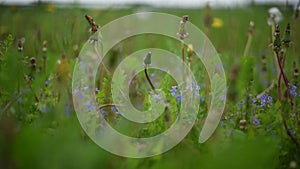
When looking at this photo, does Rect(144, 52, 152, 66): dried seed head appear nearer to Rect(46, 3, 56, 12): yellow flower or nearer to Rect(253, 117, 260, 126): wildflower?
Rect(253, 117, 260, 126): wildflower

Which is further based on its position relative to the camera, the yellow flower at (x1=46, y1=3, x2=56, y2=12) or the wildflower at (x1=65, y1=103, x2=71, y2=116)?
the yellow flower at (x1=46, y1=3, x2=56, y2=12)

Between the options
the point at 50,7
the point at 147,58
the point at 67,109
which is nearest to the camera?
the point at 147,58

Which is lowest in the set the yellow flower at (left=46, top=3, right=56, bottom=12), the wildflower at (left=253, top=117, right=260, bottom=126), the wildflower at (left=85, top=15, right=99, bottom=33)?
the wildflower at (left=253, top=117, right=260, bottom=126)

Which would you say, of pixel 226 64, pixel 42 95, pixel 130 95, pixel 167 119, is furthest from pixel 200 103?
pixel 226 64

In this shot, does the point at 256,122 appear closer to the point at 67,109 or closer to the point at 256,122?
the point at 256,122

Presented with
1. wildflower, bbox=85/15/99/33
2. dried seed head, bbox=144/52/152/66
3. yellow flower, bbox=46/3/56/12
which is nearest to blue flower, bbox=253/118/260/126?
dried seed head, bbox=144/52/152/66

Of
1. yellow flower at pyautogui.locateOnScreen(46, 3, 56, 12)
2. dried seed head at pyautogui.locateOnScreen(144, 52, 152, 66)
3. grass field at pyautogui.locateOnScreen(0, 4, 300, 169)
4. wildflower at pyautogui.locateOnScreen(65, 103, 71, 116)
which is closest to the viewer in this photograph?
grass field at pyautogui.locateOnScreen(0, 4, 300, 169)

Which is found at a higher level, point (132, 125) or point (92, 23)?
point (92, 23)

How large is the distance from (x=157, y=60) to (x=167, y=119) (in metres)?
1.00

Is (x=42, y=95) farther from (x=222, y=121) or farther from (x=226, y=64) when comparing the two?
(x=226, y=64)

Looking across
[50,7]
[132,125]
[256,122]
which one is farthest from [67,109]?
[50,7]

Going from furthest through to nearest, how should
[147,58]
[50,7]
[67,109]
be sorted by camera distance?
[50,7], [67,109], [147,58]

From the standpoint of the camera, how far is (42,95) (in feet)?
4.49

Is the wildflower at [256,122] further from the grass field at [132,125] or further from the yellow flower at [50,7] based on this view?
the yellow flower at [50,7]
